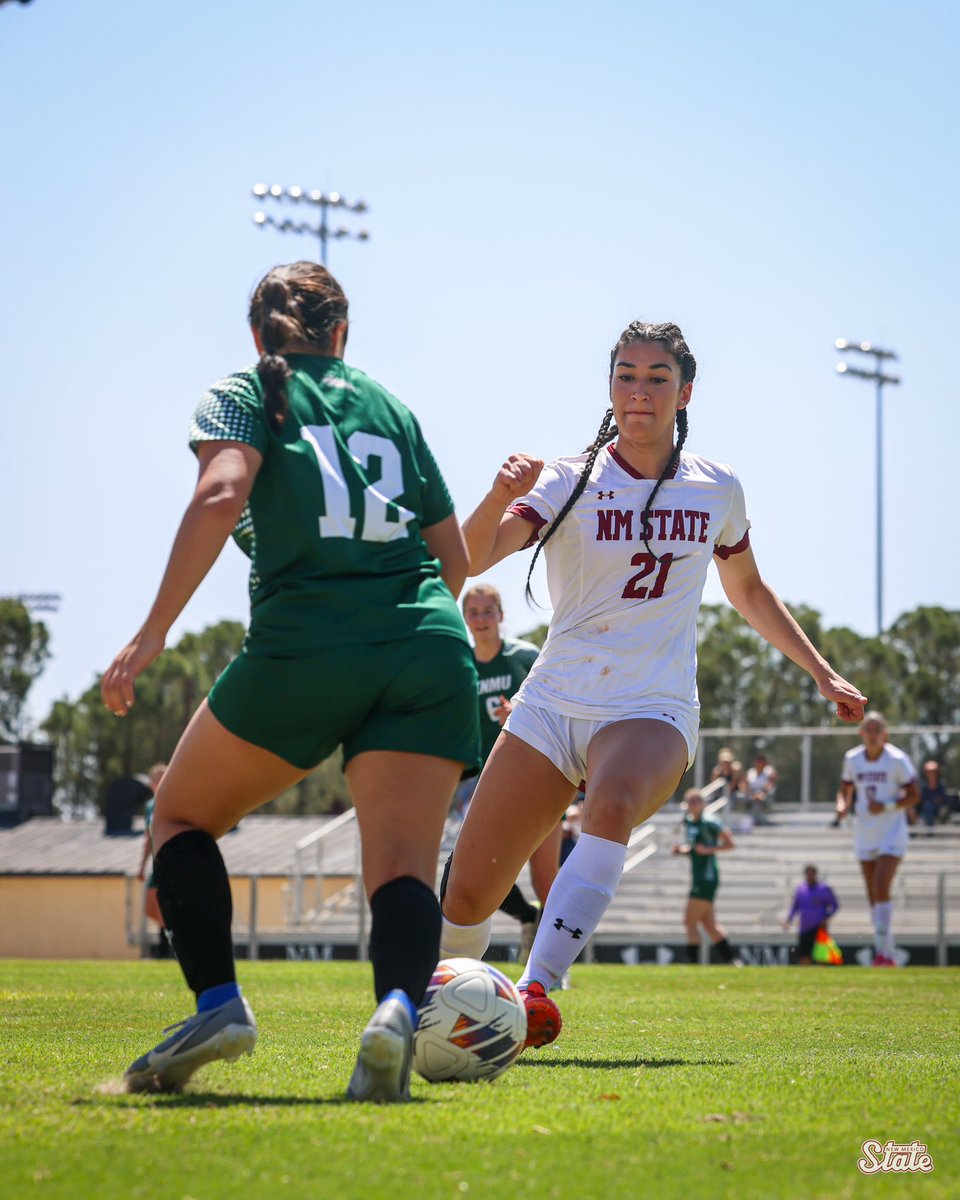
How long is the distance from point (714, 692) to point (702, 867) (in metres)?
24.5

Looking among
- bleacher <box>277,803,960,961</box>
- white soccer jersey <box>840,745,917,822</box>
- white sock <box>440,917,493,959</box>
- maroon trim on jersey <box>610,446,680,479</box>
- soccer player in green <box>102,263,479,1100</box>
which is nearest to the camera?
soccer player in green <box>102,263,479,1100</box>

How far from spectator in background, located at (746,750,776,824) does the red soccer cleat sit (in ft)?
74.8

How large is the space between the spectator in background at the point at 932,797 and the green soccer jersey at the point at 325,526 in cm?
2318

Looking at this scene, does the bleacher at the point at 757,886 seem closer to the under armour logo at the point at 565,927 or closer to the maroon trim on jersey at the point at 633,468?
the maroon trim on jersey at the point at 633,468

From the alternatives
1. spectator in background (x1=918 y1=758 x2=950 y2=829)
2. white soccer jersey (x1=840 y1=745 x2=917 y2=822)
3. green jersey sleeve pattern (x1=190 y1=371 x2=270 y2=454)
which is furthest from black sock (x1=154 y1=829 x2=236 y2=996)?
spectator in background (x1=918 y1=758 x2=950 y2=829)

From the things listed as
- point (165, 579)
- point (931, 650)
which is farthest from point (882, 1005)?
point (931, 650)

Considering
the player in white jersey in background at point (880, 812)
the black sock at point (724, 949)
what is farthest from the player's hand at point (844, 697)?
the black sock at point (724, 949)

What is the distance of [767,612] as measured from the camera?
6656mm

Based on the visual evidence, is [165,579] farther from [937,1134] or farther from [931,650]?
[931,650]

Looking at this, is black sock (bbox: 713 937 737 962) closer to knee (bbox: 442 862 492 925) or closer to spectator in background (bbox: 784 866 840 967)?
spectator in background (bbox: 784 866 840 967)

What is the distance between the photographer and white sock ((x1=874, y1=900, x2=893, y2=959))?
660 inches

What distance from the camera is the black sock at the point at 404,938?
4.18 m

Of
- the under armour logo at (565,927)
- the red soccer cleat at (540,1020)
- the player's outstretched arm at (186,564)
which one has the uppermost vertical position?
the player's outstretched arm at (186,564)

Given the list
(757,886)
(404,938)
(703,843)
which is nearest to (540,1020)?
(404,938)
